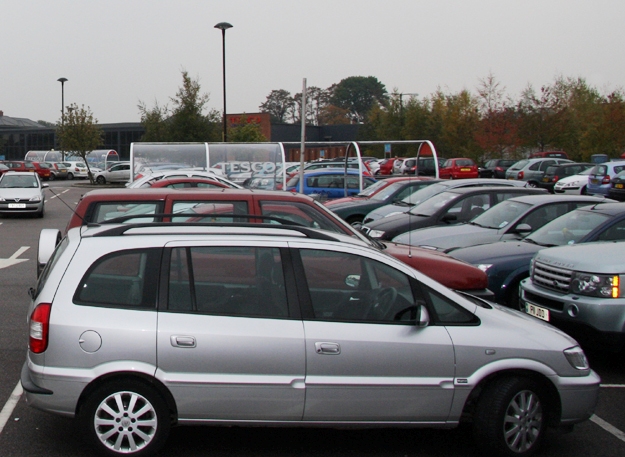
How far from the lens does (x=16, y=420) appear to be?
18.8 feet

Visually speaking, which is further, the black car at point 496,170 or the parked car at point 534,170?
the black car at point 496,170

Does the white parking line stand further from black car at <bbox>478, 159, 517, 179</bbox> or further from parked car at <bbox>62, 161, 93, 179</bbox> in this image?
parked car at <bbox>62, 161, 93, 179</bbox>

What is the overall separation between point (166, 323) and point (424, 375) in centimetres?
167

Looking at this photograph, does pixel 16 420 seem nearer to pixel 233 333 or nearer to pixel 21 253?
pixel 233 333

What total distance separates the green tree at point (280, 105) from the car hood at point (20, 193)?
352 ft

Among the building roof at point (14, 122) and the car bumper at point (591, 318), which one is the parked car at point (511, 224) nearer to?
the car bumper at point (591, 318)

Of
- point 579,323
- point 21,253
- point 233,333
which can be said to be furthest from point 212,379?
point 21,253

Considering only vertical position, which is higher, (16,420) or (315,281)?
(315,281)

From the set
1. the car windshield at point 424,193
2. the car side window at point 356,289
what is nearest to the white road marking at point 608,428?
the car side window at point 356,289

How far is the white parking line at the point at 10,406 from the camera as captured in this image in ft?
18.8

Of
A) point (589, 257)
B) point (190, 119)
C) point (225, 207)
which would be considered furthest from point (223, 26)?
point (589, 257)

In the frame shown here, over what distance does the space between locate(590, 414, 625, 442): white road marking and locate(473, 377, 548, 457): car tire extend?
3.03ft

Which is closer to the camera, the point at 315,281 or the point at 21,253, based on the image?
the point at 315,281

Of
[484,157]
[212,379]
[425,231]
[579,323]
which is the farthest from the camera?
[484,157]
